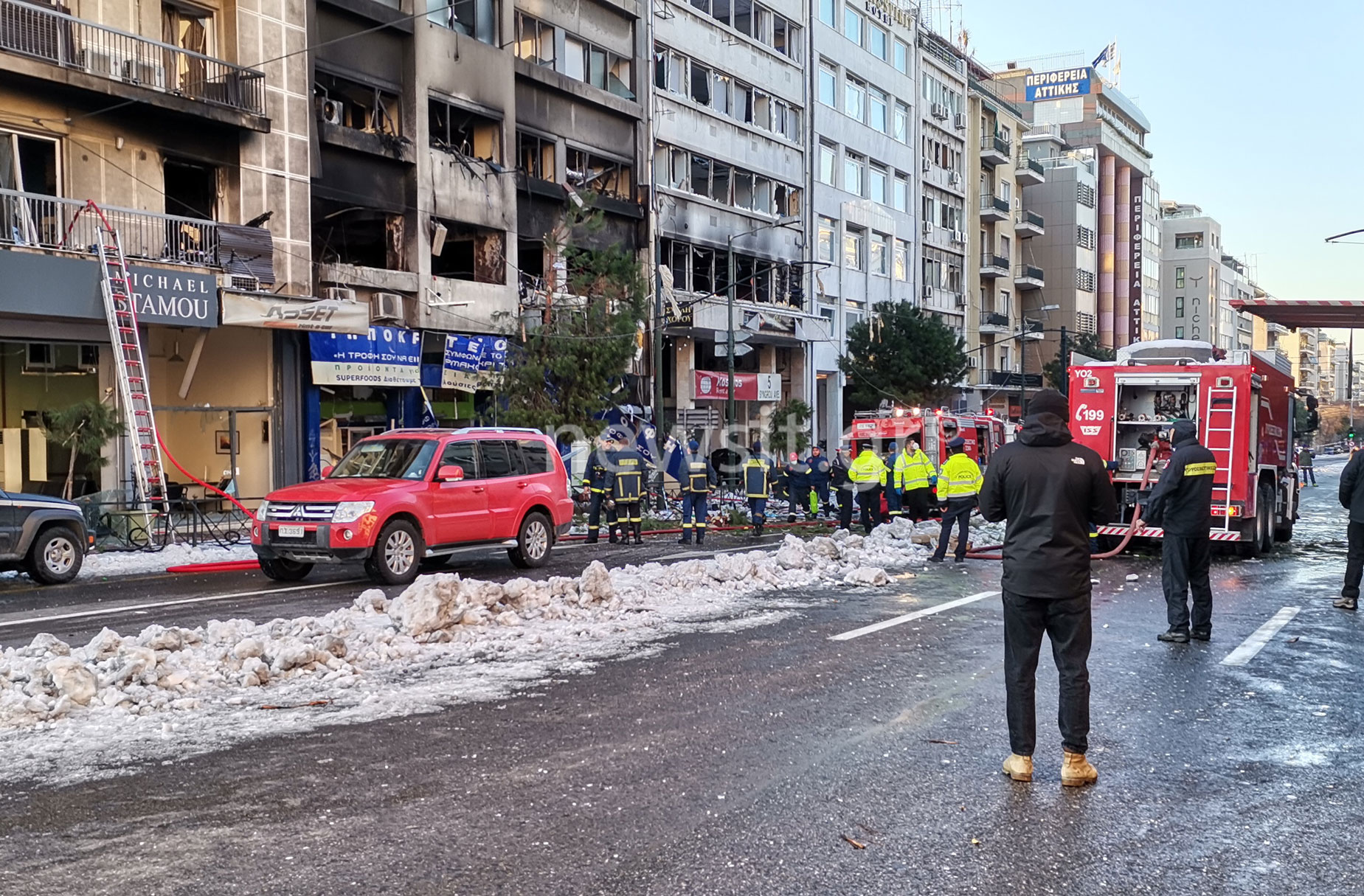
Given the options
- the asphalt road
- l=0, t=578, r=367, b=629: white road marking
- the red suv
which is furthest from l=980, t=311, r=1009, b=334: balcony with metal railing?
the asphalt road

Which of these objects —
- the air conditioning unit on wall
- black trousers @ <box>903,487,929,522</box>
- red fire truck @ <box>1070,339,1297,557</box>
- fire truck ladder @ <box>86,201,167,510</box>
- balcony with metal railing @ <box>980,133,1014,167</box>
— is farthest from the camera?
balcony with metal railing @ <box>980,133,1014,167</box>

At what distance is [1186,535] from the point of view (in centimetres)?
1068

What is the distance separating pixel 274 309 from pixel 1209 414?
17.3 m

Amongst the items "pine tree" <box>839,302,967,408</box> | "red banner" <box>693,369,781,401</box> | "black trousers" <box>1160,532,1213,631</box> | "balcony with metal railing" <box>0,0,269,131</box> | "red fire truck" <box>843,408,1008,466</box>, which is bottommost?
"black trousers" <box>1160,532,1213,631</box>

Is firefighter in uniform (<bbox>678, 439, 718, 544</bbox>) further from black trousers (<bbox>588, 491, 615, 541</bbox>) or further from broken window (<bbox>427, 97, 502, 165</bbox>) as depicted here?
broken window (<bbox>427, 97, 502, 165</bbox>)

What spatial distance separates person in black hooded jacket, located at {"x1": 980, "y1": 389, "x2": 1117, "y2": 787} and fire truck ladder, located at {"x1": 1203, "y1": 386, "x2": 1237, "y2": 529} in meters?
12.5

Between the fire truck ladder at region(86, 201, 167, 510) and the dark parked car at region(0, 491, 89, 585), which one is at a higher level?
the fire truck ladder at region(86, 201, 167, 510)

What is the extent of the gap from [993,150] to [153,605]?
6345 cm

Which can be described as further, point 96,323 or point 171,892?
point 96,323

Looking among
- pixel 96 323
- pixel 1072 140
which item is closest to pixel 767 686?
pixel 96 323

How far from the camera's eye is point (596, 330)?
2797cm

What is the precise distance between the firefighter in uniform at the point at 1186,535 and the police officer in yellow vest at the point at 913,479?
29.5 ft

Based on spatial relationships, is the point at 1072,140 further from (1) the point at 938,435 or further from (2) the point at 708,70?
(1) the point at 938,435

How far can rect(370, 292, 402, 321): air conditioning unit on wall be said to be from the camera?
92.5 ft
